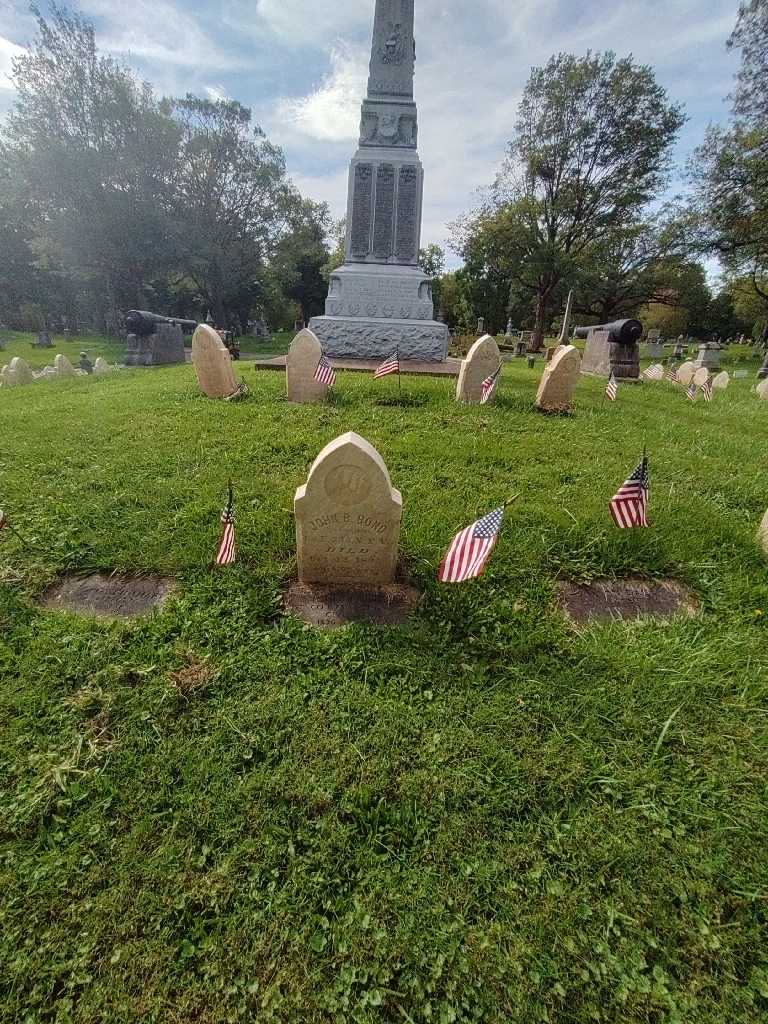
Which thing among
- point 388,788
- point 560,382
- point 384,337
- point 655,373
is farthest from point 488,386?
point 655,373

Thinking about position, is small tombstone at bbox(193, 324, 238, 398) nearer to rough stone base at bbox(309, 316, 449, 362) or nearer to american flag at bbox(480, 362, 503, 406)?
american flag at bbox(480, 362, 503, 406)

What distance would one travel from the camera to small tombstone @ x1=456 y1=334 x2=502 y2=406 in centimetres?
641

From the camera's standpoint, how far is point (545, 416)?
6.29 meters

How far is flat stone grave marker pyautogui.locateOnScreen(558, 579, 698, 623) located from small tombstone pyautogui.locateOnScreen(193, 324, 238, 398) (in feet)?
19.1

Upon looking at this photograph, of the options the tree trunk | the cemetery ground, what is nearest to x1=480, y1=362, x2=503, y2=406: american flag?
the cemetery ground

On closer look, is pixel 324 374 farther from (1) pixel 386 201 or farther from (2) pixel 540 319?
(2) pixel 540 319

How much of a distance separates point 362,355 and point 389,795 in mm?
10159

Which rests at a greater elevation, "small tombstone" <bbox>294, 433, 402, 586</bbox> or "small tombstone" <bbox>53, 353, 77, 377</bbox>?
"small tombstone" <bbox>53, 353, 77, 377</bbox>

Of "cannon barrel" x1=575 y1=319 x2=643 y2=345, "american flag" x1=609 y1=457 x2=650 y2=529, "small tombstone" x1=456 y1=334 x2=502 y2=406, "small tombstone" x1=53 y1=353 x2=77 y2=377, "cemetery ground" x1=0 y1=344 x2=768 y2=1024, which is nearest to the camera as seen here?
"cemetery ground" x1=0 y1=344 x2=768 y2=1024

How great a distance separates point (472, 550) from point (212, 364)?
569 centimetres

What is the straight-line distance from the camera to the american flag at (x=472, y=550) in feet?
7.97

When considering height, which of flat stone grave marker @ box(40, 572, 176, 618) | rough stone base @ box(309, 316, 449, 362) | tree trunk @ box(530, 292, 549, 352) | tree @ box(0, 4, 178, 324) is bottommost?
flat stone grave marker @ box(40, 572, 176, 618)

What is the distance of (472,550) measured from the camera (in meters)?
2.47

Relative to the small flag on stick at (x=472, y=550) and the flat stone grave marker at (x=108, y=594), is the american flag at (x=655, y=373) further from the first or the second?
the flat stone grave marker at (x=108, y=594)
